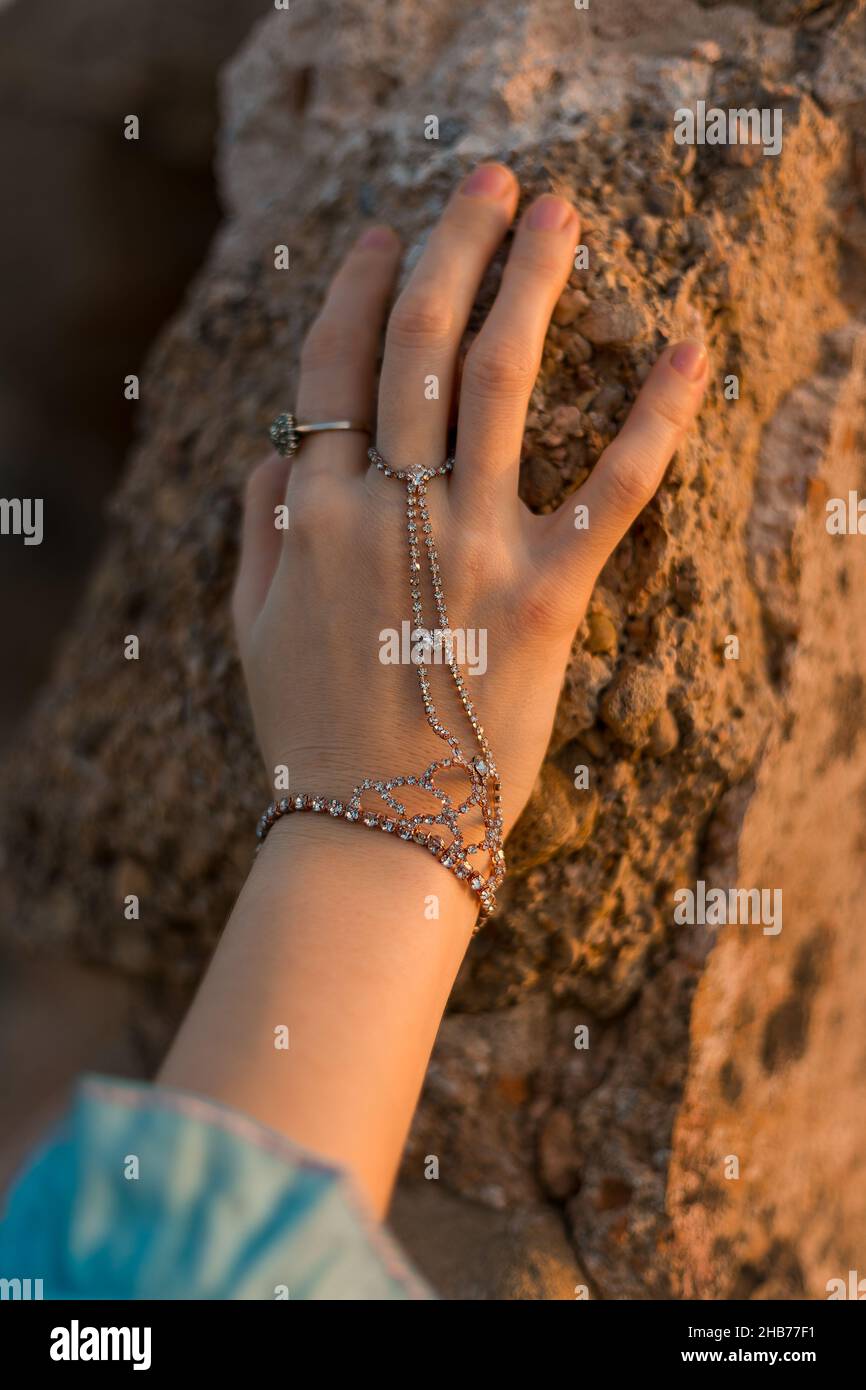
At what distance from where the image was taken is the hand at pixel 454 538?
113 centimetres

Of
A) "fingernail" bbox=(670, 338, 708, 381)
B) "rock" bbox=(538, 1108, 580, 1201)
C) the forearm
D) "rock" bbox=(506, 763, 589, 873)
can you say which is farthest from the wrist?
"fingernail" bbox=(670, 338, 708, 381)

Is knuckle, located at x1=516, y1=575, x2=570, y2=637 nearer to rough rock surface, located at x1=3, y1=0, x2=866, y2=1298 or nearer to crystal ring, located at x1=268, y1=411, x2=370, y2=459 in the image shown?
rough rock surface, located at x1=3, y1=0, x2=866, y2=1298

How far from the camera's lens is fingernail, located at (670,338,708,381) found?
1.21m

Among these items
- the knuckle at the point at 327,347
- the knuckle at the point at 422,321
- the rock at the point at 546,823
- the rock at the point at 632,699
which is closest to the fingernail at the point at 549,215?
the knuckle at the point at 422,321

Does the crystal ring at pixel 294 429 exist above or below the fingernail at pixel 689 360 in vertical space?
below

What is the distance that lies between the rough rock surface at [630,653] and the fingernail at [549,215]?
57 mm

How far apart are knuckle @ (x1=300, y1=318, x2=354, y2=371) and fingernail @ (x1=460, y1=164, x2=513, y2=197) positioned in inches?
8.7

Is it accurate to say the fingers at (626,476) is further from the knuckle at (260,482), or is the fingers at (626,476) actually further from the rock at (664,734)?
the knuckle at (260,482)

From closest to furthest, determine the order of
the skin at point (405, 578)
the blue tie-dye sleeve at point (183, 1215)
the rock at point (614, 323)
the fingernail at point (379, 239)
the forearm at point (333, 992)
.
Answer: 1. the blue tie-dye sleeve at point (183, 1215)
2. the forearm at point (333, 992)
3. the skin at point (405, 578)
4. the rock at point (614, 323)
5. the fingernail at point (379, 239)

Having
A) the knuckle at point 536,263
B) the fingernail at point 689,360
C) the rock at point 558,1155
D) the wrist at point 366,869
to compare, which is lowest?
the rock at point 558,1155

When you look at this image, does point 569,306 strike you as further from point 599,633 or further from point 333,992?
point 333,992

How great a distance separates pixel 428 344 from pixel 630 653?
0.43m

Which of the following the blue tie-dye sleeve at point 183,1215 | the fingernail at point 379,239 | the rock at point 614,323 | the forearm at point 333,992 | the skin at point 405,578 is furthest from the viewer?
the fingernail at point 379,239
